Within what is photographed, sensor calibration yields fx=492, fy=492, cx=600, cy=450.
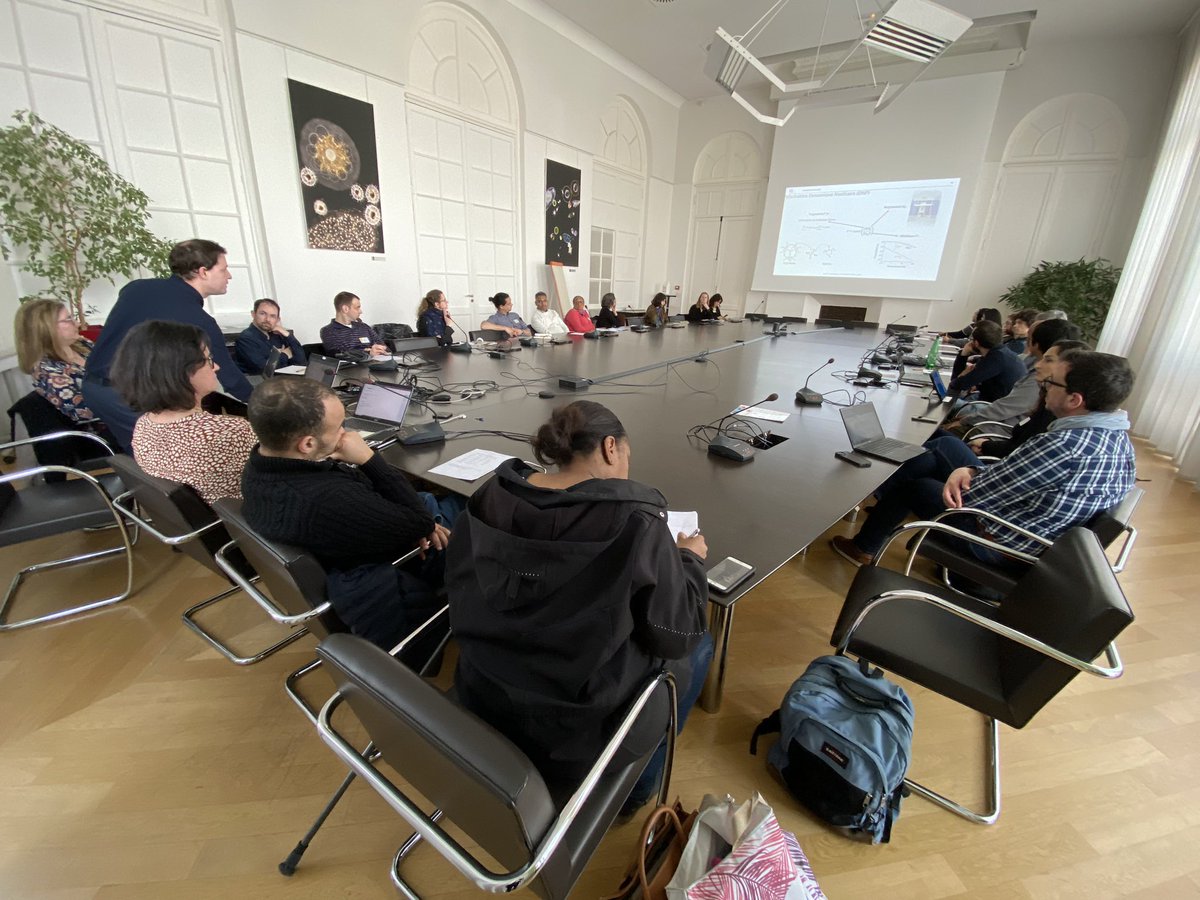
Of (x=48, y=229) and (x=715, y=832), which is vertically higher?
(x=48, y=229)

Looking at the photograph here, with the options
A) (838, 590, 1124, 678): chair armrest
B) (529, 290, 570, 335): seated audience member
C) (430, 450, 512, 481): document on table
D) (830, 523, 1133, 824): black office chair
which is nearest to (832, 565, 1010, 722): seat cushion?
(830, 523, 1133, 824): black office chair

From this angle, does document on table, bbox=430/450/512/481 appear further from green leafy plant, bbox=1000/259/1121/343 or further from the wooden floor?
green leafy plant, bbox=1000/259/1121/343

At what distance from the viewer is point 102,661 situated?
69.1 inches

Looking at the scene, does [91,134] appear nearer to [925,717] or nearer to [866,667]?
[866,667]

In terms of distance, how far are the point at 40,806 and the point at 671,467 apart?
201cm

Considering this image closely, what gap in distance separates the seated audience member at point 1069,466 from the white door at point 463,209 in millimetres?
5729

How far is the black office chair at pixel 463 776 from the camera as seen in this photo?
638 mm

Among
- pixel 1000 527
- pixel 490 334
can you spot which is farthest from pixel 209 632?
pixel 490 334

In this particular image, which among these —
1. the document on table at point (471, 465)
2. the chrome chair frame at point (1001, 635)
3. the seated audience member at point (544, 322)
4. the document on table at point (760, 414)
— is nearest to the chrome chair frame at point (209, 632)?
the document on table at point (471, 465)

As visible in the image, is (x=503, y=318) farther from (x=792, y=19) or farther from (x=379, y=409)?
Result: (x=792, y=19)

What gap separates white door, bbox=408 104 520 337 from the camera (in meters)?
5.51

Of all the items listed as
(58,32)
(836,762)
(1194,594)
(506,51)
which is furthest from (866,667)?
(506,51)

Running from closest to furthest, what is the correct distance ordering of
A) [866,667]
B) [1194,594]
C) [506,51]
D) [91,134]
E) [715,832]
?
[715,832], [866,667], [1194,594], [91,134], [506,51]

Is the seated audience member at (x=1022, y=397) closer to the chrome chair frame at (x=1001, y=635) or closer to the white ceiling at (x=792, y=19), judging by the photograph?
the chrome chair frame at (x=1001, y=635)
